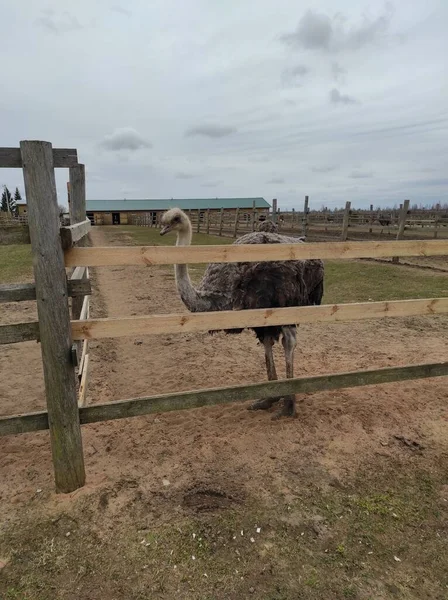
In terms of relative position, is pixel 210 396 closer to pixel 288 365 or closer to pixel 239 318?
pixel 239 318

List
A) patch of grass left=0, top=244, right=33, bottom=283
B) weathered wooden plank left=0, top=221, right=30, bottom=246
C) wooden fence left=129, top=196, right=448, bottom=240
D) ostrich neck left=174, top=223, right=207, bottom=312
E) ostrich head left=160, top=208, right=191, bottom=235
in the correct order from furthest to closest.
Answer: wooden fence left=129, top=196, right=448, bottom=240 → patch of grass left=0, top=244, right=33, bottom=283 → ostrich head left=160, top=208, right=191, bottom=235 → ostrich neck left=174, top=223, right=207, bottom=312 → weathered wooden plank left=0, top=221, right=30, bottom=246

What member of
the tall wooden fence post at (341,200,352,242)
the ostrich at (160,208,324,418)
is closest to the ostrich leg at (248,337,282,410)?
the ostrich at (160,208,324,418)

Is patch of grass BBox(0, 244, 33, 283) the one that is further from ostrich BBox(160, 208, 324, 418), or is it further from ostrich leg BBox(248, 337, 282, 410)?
ostrich leg BBox(248, 337, 282, 410)

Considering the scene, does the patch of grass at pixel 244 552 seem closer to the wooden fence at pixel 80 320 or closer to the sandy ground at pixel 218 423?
the sandy ground at pixel 218 423

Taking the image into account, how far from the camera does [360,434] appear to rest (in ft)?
11.9

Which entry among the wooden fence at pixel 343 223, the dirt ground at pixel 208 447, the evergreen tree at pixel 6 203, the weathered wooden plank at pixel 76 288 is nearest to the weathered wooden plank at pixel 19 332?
the weathered wooden plank at pixel 76 288

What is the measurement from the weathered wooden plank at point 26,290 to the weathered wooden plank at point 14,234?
24 cm

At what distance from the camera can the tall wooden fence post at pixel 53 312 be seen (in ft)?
7.57

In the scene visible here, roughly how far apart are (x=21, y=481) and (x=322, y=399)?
2.65 metres

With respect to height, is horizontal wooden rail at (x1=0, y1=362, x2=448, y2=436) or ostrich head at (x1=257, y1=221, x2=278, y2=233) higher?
ostrich head at (x1=257, y1=221, x2=278, y2=233)

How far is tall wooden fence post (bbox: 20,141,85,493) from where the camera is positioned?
2309 millimetres

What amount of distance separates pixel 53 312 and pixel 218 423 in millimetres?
1855

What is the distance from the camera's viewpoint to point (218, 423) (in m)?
3.78

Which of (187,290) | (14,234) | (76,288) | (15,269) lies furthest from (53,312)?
(15,269)
